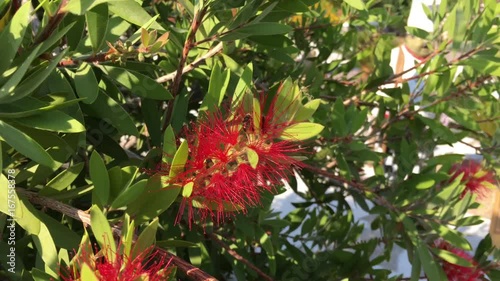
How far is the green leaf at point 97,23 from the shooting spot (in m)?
0.57

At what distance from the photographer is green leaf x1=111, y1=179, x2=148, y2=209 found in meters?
0.55

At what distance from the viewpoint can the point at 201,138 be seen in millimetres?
598

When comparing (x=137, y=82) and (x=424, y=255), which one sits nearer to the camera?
(x=137, y=82)

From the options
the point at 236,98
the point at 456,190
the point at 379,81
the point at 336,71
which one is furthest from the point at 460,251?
the point at 236,98

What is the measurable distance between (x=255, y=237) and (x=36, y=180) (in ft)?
1.30

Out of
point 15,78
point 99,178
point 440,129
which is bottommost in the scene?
point 440,129

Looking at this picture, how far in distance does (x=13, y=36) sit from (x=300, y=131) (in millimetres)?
281

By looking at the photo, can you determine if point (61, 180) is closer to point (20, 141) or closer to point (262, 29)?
point (20, 141)

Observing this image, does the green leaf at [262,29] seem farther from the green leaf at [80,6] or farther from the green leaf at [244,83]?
the green leaf at [80,6]

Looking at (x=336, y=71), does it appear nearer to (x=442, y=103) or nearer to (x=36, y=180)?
(x=442, y=103)

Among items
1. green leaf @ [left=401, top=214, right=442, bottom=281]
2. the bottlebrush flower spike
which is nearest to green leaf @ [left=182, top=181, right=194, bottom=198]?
the bottlebrush flower spike

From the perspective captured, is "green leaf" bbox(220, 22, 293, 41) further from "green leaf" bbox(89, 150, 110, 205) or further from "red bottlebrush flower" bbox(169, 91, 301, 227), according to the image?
"green leaf" bbox(89, 150, 110, 205)

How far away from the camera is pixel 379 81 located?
3.57 ft

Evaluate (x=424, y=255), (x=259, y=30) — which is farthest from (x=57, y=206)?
(x=424, y=255)
